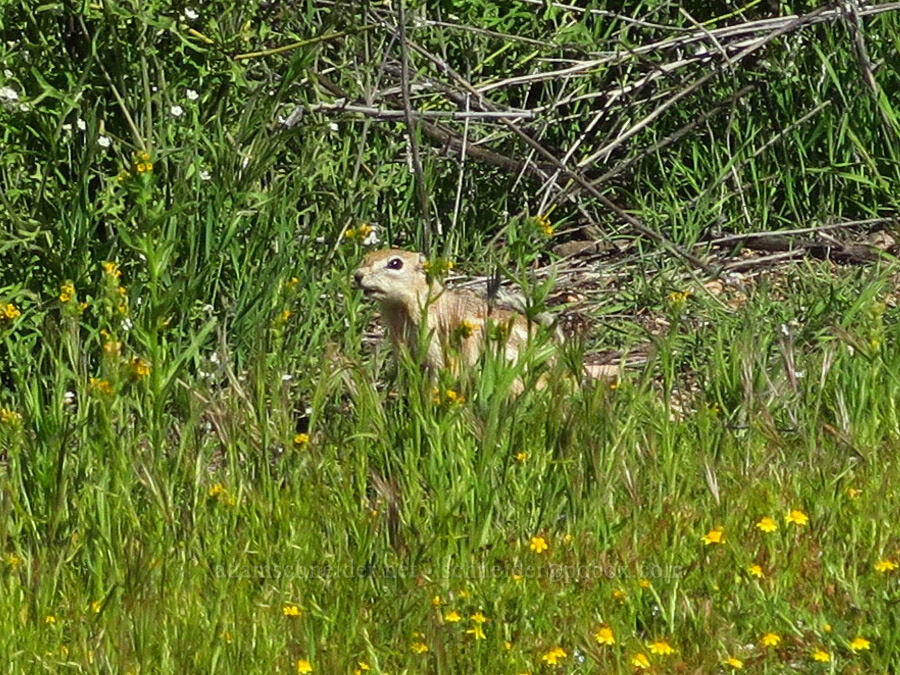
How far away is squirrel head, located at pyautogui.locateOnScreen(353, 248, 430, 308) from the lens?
20.4ft

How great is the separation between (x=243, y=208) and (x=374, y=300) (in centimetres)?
88

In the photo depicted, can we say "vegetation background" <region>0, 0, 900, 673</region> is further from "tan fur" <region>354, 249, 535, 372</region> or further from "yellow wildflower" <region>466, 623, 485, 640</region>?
"tan fur" <region>354, 249, 535, 372</region>

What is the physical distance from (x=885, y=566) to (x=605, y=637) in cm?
68

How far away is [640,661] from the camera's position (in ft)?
11.7

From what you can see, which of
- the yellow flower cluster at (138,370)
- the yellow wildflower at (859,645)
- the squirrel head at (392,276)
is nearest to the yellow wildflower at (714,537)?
the yellow wildflower at (859,645)

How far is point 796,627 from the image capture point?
12.3 feet

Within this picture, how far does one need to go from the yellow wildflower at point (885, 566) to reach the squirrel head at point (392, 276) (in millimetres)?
2539

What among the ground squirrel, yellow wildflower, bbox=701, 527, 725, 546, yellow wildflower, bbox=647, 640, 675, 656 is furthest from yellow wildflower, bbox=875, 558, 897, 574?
the ground squirrel

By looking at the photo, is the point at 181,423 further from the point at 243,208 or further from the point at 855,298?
the point at 855,298

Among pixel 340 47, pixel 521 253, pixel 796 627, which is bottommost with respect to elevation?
pixel 796 627

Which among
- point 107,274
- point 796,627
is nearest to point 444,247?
point 107,274

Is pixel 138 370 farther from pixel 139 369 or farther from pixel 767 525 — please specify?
pixel 767 525

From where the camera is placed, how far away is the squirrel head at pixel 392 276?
6211 millimetres

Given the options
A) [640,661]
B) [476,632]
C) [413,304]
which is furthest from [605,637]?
[413,304]
